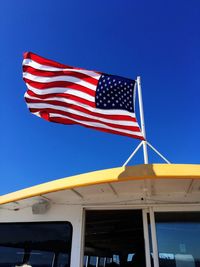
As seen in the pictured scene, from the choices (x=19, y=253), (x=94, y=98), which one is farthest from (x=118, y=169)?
(x=19, y=253)

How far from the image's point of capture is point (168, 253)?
3945 mm

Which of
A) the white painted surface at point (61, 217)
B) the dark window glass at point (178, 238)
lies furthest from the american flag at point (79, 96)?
the white painted surface at point (61, 217)

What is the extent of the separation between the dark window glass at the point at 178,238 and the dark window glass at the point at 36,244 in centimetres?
140

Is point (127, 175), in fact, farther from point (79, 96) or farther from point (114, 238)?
point (114, 238)

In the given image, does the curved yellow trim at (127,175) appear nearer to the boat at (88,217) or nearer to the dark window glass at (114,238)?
the boat at (88,217)

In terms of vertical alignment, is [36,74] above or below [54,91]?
above

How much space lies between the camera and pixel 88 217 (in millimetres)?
4996

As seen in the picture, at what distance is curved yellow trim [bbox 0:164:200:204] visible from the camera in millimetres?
2992

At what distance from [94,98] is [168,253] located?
2656 millimetres

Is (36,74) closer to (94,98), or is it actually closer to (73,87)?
(73,87)

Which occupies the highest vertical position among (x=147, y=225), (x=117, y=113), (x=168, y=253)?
(x=117, y=113)

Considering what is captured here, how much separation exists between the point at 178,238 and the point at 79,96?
2.73 meters

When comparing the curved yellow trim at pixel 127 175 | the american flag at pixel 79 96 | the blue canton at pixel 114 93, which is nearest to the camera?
the curved yellow trim at pixel 127 175

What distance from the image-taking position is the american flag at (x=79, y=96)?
4.45 metres
